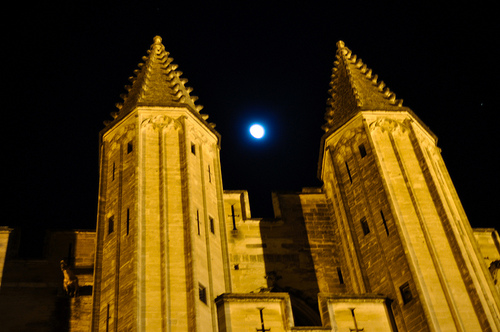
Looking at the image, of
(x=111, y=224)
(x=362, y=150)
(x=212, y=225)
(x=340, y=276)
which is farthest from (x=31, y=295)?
(x=362, y=150)

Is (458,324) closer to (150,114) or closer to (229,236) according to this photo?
(229,236)

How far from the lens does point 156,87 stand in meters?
28.2

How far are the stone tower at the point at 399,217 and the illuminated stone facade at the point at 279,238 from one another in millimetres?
38

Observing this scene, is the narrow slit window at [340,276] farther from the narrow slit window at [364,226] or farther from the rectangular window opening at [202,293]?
the rectangular window opening at [202,293]

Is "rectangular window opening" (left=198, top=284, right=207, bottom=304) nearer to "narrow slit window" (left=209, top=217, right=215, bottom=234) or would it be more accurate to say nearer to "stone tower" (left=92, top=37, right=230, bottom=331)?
"stone tower" (left=92, top=37, right=230, bottom=331)

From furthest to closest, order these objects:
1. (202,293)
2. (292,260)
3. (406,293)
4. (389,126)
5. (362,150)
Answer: (389,126)
(362,150)
(292,260)
(406,293)
(202,293)

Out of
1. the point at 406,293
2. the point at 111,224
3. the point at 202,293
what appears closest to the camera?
the point at 202,293

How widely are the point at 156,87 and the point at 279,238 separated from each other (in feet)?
17.9

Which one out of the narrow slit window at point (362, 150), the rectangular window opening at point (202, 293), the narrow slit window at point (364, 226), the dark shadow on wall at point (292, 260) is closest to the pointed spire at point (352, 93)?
the narrow slit window at point (362, 150)

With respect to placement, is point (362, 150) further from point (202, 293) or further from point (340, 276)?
point (202, 293)

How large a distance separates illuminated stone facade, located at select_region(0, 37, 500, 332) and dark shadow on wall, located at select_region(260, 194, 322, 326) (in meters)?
0.04

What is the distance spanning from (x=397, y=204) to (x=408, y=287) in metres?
2.52

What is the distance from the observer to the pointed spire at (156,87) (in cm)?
2711

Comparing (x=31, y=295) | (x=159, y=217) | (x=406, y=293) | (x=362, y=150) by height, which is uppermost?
(x=362, y=150)
